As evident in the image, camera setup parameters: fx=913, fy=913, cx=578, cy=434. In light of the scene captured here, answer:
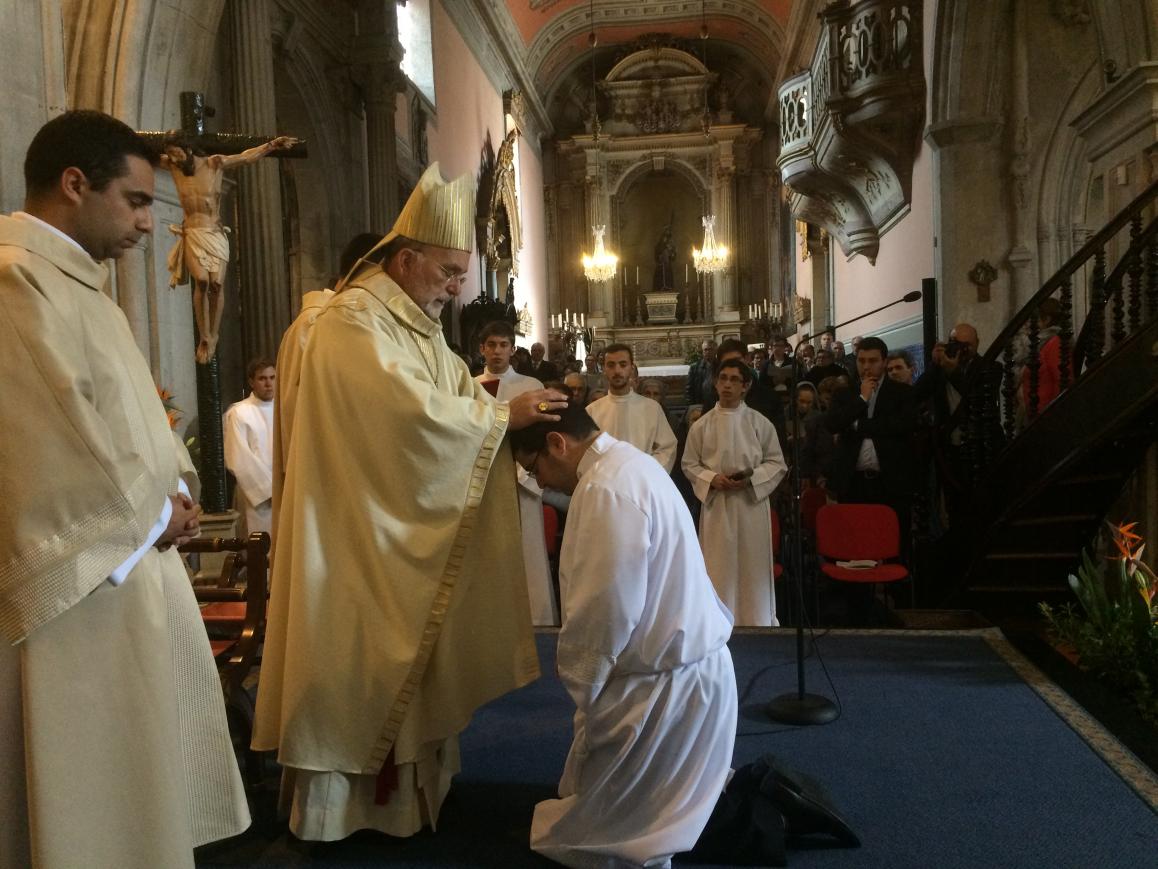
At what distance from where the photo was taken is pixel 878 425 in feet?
18.3

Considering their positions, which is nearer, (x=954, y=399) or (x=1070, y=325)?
(x=1070, y=325)

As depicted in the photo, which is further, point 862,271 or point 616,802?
point 862,271

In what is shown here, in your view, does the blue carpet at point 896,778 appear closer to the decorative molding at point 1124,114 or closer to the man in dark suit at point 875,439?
the man in dark suit at point 875,439

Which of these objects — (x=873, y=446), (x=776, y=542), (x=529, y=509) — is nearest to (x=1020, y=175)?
(x=873, y=446)

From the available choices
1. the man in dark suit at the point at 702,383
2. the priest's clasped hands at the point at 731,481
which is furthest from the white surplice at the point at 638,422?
the man in dark suit at the point at 702,383

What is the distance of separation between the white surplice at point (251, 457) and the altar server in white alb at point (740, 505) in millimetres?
2523

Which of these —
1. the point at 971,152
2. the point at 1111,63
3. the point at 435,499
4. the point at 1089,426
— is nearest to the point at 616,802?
the point at 435,499

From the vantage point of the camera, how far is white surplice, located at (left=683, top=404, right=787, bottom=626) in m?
5.33

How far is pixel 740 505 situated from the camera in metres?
5.34

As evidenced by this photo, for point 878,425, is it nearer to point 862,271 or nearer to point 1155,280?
point 1155,280

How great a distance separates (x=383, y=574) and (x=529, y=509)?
2.78 m

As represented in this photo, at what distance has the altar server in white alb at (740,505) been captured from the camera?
5.32 metres

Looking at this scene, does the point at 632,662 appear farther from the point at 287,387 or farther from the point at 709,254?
the point at 709,254

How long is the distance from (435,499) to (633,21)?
18.8m
